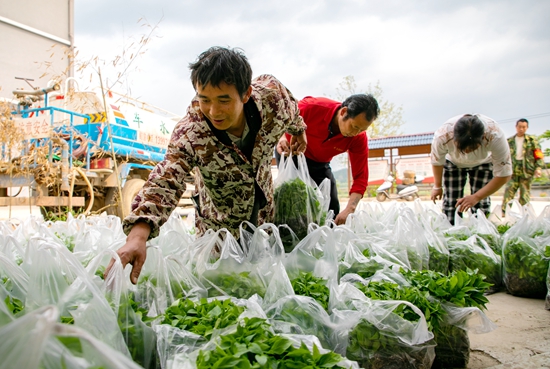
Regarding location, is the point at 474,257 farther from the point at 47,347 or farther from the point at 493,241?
the point at 47,347

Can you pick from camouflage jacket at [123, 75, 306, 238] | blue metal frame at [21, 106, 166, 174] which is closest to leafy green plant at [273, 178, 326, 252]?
camouflage jacket at [123, 75, 306, 238]

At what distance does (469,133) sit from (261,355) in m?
2.55

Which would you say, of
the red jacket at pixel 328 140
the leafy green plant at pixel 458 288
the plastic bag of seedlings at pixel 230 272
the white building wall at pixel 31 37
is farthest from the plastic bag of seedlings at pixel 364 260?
the white building wall at pixel 31 37

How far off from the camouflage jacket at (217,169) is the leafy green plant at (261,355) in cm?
68

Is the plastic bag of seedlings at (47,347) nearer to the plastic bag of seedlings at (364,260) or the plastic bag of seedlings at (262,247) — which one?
the plastic bag of seedlings at (262,247)

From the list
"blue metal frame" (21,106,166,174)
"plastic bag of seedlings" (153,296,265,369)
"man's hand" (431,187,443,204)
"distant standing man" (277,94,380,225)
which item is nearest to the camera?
"plastic bag of seedlings" (153,296,265,369)

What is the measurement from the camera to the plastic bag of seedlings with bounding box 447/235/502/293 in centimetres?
256

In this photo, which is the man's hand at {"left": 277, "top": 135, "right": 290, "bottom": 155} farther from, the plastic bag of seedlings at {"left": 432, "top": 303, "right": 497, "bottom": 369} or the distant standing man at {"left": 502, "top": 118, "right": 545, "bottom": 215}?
the distant standing man at {"left": 502, "top": 118, "right": 545, "bottom": 215}

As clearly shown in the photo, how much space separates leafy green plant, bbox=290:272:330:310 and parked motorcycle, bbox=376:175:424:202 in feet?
36.2

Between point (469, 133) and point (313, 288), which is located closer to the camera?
point (313, 288)

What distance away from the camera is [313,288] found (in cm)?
143

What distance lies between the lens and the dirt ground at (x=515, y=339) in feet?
5.32

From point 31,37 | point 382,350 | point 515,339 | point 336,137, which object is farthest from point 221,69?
point 31,37

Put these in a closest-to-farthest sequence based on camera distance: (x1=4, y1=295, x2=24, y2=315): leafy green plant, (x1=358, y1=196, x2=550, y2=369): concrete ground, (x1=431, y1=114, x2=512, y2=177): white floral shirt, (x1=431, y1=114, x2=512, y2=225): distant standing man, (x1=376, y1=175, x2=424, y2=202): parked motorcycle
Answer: (x1=4, y1=295, x2=24, y2=315): leafy green plant → (x1=358, y1=196, x2=550, y2=369): concrete ground → (x1=431, y1=114, x2=512, y2=225): distant standing man → (x1=431, y1=114, x2=512, y2=177): white floral shirt → (x1=376, y1=175, x2=424, y2=202): parked motorcycle
